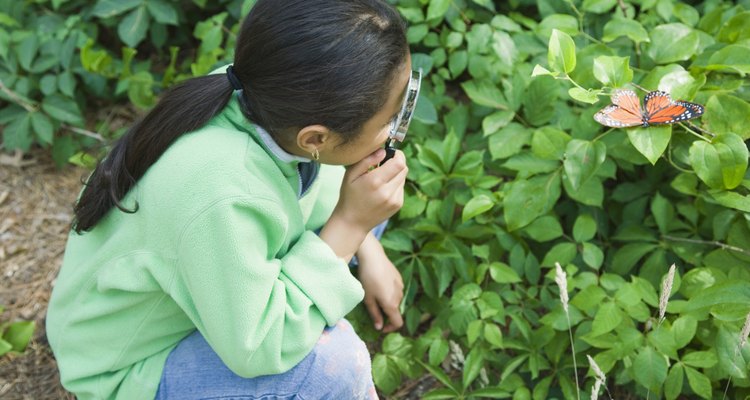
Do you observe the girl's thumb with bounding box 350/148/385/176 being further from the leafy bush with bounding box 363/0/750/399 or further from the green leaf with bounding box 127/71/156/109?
the green leaf with bounding box 127/71/156/109

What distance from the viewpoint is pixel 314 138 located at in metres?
1.24

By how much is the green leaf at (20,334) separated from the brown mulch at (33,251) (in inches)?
3.1

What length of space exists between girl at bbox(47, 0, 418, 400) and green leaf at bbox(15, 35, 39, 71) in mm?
916

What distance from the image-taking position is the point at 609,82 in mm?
1408

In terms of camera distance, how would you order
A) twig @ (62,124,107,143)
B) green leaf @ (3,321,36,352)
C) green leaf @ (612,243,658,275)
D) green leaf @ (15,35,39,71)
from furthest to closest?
twig @ (62,124,107,143) < green leaf @ (15,35,39,71) < green leaf @ (3,321,36,352) < green leaf @ (612,243,658,275)

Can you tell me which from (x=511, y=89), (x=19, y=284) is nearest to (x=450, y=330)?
(x=511, y=89)

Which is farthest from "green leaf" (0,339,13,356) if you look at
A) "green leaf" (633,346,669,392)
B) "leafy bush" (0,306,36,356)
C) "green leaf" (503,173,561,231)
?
"green leaf" (633,346,669,392)

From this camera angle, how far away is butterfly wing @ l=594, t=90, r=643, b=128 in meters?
1.36

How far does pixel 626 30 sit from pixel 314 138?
824 mm

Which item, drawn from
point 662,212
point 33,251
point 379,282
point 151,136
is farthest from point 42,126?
point 662,212

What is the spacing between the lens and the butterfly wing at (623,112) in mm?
1364

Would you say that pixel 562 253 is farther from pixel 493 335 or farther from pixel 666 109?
pixel 666 109

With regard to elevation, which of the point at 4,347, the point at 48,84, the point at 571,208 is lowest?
the point at 4,347

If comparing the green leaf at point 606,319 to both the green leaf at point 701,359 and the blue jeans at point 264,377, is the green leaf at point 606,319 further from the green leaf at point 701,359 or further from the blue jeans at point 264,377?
the blue jeans at point 264,377
